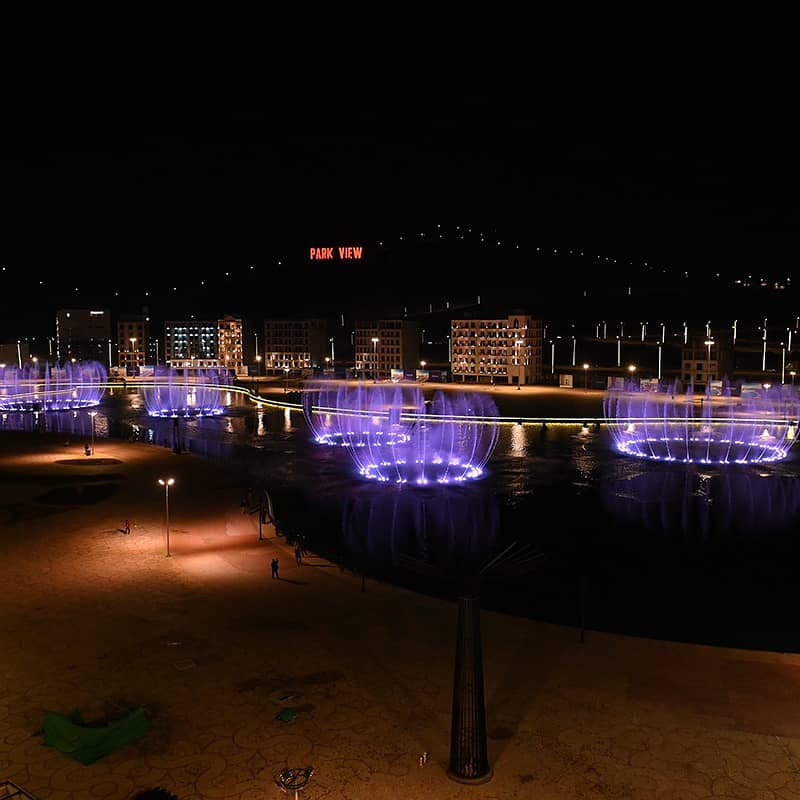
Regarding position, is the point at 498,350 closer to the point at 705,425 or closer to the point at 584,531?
the point at 705,425

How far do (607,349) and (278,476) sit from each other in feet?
377

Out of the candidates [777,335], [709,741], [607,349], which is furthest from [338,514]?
[607,349]

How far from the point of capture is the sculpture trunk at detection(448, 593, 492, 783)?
9.80 metres

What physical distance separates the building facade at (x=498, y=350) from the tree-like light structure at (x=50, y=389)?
143 ft

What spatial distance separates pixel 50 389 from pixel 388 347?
4439 centimetres

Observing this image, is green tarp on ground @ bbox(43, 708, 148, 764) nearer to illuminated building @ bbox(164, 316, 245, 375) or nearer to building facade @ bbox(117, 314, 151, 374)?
illuminated building @ bbox(164, 316, 245, 375)

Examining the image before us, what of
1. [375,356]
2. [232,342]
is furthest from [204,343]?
[375,356]

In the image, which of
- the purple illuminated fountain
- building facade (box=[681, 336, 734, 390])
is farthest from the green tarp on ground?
building facade (box=[681, 336, 734, 390])

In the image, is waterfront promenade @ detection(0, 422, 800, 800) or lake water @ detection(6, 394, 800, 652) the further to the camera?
lake water @ detection(6, 394, 800, 652)

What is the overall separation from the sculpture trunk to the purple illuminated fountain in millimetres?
25349

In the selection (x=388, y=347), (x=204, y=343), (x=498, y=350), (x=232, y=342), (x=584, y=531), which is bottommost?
(x=584, y=531)

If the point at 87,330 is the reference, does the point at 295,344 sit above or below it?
below

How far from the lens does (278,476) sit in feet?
121

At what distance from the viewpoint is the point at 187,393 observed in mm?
82375
